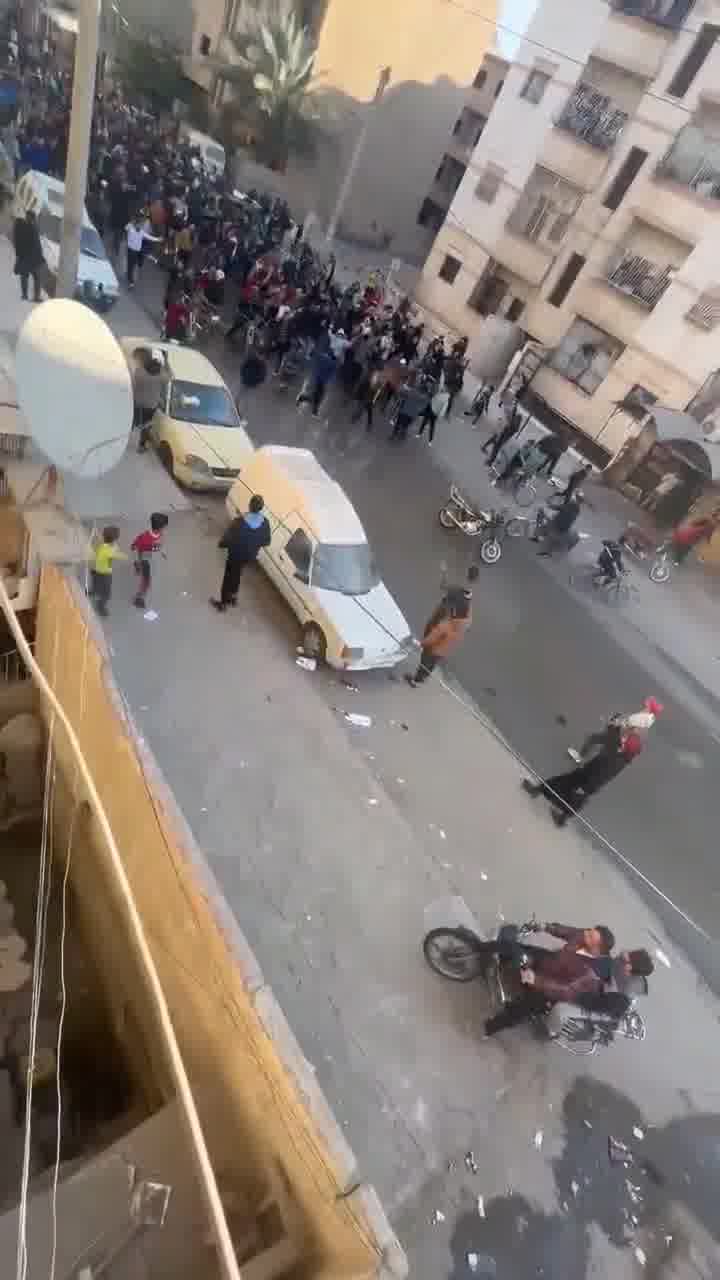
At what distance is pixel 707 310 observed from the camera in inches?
637

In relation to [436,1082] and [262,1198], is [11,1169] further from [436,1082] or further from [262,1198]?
[436,1082]

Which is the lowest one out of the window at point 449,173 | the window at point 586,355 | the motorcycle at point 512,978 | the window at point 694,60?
the motorcycle at point 512,978

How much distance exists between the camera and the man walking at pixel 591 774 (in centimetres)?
735

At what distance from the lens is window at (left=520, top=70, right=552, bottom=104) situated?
63.9 ft

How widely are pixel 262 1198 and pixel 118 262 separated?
17.6 metres

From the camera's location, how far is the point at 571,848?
7.83m

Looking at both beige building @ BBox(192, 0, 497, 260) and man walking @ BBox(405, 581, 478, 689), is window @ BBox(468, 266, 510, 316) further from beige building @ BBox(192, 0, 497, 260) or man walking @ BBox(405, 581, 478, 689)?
man walking @ BBox(405, 581, 478, 689)

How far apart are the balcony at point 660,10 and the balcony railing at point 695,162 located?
2767mm

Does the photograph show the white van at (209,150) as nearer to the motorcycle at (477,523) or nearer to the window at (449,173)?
the window at (449,173)

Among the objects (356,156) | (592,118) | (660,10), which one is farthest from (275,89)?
(660,10)

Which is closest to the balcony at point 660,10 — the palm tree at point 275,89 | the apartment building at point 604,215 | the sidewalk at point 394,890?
the apartment building at point 604,215

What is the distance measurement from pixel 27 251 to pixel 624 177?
48.4 feet

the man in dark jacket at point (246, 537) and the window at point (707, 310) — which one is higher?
the window at point (707, 310)

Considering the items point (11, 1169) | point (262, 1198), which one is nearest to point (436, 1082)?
point (262, 1198)
